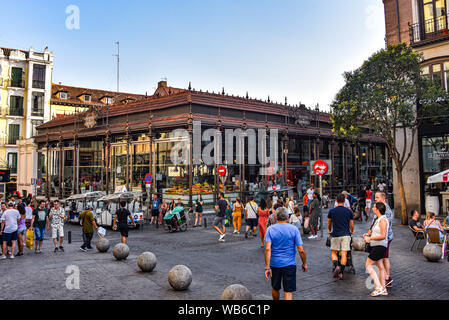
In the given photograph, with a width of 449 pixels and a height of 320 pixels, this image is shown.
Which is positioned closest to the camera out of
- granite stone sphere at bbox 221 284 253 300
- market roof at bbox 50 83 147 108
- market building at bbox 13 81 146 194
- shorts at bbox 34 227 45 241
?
granite stone sphere at bbox 221 284 253 300

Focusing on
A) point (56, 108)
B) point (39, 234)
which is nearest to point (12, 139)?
point (56, 108)

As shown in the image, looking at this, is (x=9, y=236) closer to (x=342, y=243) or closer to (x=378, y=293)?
(x=342, y=243)

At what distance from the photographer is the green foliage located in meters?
17.0

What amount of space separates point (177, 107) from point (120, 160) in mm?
9793

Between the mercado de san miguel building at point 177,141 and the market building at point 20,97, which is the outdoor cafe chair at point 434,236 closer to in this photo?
the mercado de san miguel building at point 177,141

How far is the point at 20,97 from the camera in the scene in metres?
47.0

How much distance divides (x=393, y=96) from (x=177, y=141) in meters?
13.9

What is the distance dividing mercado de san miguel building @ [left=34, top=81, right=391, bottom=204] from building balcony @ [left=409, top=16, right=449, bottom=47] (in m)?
9.23

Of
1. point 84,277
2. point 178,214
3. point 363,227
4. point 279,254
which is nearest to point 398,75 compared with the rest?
point 363,227

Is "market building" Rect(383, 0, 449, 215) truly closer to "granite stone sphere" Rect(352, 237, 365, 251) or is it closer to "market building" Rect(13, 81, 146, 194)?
"granite stone sphere" Rect(352, 237, 365, 251)

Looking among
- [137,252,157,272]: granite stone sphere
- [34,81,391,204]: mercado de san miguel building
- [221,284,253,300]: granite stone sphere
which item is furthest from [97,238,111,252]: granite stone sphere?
[34,81,391,204]: mercado de san miguel building

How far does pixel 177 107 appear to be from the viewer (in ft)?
77.6

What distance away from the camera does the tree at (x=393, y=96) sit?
55.6ft
